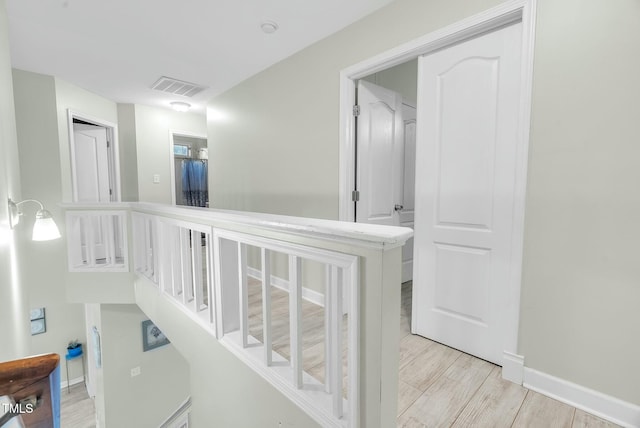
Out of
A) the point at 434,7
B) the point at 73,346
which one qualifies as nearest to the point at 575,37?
the point at 434,7

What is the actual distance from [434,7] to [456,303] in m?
1.87

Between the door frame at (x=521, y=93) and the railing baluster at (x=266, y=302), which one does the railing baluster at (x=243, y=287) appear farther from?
the door frame at (x=521, y=93)

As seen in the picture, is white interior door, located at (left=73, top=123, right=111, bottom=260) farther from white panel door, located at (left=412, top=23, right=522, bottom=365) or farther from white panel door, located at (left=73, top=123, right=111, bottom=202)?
white panel door, located at (left=412, top=23, right=522, bottom=365)

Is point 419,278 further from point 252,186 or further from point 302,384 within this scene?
point 252,186

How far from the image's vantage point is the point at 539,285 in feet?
4.93

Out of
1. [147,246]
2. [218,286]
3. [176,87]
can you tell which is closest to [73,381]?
[147,246]

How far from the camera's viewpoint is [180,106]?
4449 millimetres

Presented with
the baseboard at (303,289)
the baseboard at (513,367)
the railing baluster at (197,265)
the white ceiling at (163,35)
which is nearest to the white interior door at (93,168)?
the white ceiling at (163,35)

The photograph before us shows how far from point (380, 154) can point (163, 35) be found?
2139 mm

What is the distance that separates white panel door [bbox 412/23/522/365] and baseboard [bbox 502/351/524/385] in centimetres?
10

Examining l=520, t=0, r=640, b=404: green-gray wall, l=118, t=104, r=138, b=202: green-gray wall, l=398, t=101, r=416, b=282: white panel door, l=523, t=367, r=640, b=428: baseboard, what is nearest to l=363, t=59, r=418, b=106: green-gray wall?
l=398, t=101, r=416, b=282: white panel door

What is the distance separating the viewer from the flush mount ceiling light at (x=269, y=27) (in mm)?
2314

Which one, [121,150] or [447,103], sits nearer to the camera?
[447,103]

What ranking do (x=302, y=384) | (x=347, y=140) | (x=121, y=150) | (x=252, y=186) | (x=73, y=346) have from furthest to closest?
1. (x=121, y=150)
2. (x=73, y=346)
3. (x=252, y=186)
4. (x=347, y=140)
5. (x=302, y=384)
